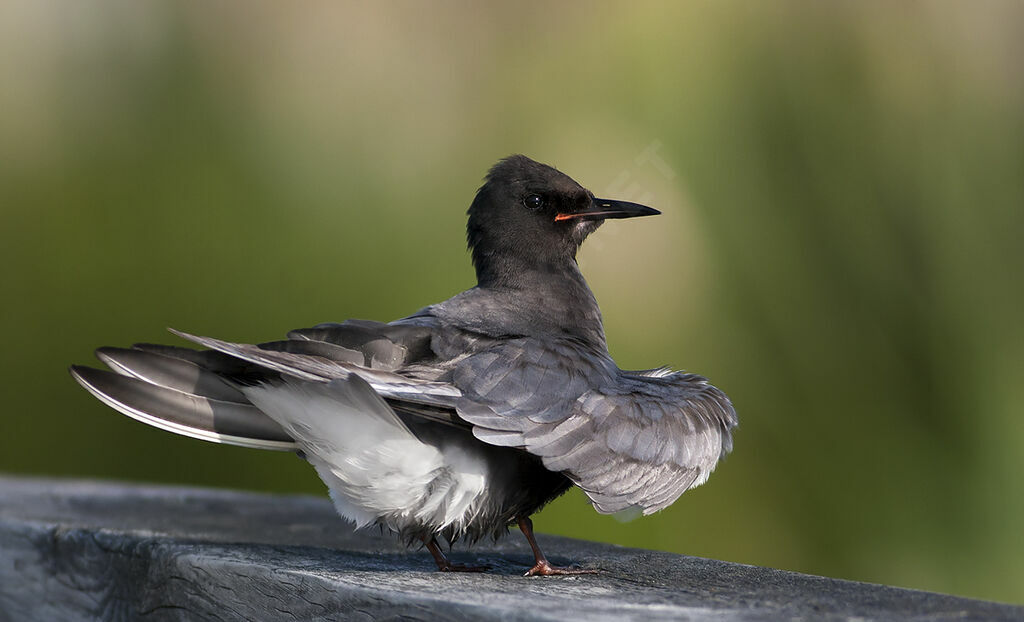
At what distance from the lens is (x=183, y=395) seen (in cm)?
272

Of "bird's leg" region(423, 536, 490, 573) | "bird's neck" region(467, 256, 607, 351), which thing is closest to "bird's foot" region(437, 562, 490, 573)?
"bird's leg" region(423, 536, 490, 573)

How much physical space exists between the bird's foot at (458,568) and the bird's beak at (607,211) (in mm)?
1087

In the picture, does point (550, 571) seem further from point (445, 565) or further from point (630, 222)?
point (630, 222)

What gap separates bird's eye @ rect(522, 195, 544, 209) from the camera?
3.38 m

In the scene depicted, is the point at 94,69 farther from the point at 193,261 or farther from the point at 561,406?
the point at 561,406

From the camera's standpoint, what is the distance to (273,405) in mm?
2609

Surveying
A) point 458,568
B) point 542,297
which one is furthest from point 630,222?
point 458,568

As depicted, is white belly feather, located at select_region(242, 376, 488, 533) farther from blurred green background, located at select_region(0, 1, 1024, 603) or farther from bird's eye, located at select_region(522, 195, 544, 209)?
blurred green background, located at select_region(0, 1, 1024, 603)

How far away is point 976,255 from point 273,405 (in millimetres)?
4327

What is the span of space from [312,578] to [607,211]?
4.96 feet

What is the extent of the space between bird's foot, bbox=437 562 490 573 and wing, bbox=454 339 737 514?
409 millimetres

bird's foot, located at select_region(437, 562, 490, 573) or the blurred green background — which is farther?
the blurred green background

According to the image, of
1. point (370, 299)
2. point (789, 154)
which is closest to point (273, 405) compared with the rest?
point (370, 299)

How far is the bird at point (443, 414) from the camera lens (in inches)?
99.4
